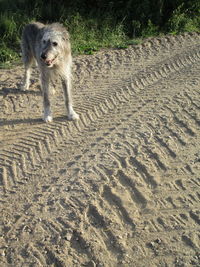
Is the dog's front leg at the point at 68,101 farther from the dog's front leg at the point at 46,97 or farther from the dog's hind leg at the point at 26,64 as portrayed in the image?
the dog's hind leg at the point at 26,64

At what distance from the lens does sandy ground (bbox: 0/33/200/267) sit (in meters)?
3.33

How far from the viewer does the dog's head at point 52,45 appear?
4582 millimetres

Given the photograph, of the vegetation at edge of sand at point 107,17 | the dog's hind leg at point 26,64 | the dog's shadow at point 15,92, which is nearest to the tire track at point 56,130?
the dog's shadow at point 15,92

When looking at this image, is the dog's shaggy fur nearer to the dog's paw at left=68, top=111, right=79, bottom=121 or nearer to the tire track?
the dog's paw at left=68, top=111, right=79, bottom=121

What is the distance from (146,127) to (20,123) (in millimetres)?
2186

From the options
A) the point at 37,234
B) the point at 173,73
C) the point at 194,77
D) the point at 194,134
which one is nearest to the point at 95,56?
the point at 173,73

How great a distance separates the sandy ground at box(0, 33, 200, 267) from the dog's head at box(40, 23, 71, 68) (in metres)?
1.15

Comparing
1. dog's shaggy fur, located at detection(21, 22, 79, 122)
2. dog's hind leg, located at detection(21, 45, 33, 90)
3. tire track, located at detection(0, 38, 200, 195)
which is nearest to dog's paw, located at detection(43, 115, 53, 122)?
dog's shaggy fur, located at detection(21, 22, 79, 122)

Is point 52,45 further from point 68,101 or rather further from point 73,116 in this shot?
point 73,116

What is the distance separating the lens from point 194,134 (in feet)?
16.3

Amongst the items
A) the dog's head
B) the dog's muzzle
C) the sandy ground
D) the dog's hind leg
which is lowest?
the sandy ground

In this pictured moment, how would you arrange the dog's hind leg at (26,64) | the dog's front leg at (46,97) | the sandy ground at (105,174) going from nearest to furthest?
the sandy ground at (105,174) → the dog's front leg at (46,97) → the dog's hind leg at (26,64)

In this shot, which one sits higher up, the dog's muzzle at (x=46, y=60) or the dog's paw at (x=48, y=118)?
the dog's muzzle at (x=46, y=60)

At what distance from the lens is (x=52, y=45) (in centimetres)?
464
